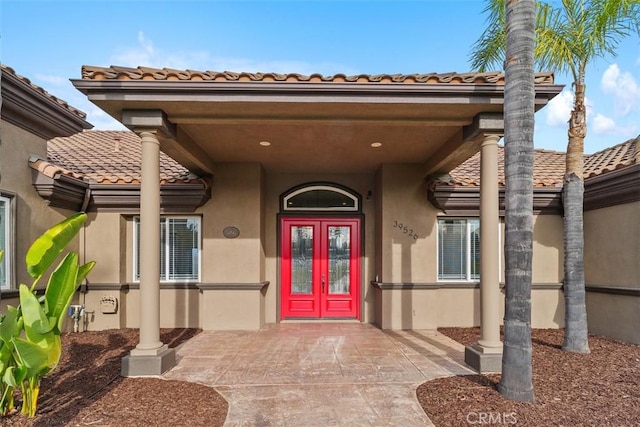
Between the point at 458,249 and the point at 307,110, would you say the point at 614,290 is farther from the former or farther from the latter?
the point at 307,110

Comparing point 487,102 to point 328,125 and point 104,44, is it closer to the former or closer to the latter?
point 328,125

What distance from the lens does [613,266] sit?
725 centimetres

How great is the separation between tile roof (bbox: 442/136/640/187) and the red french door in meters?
2.56

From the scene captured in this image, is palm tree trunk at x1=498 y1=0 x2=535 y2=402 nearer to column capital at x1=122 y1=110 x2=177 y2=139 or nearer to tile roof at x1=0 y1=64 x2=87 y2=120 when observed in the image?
column capital at x1=122 y1=110 x2=177 y2=139

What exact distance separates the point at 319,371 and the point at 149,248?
288cm

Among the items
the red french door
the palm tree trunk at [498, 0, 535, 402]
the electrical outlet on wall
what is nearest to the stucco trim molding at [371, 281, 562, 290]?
the red french door

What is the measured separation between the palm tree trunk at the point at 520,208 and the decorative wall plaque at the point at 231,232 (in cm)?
550

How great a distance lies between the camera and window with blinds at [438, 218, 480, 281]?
8.70 m

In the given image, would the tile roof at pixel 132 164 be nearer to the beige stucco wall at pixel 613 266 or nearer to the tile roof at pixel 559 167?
the tile roof at pixel 559 167

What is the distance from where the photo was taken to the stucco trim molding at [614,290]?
6763 millimetres

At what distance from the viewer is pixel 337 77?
513 cm

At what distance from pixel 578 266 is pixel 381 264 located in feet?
11.6

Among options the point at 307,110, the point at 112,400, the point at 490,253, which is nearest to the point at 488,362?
the point at 490,253

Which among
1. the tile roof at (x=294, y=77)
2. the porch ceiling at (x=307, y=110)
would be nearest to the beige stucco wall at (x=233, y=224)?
the porch ceiling at (x=307, y=110)
